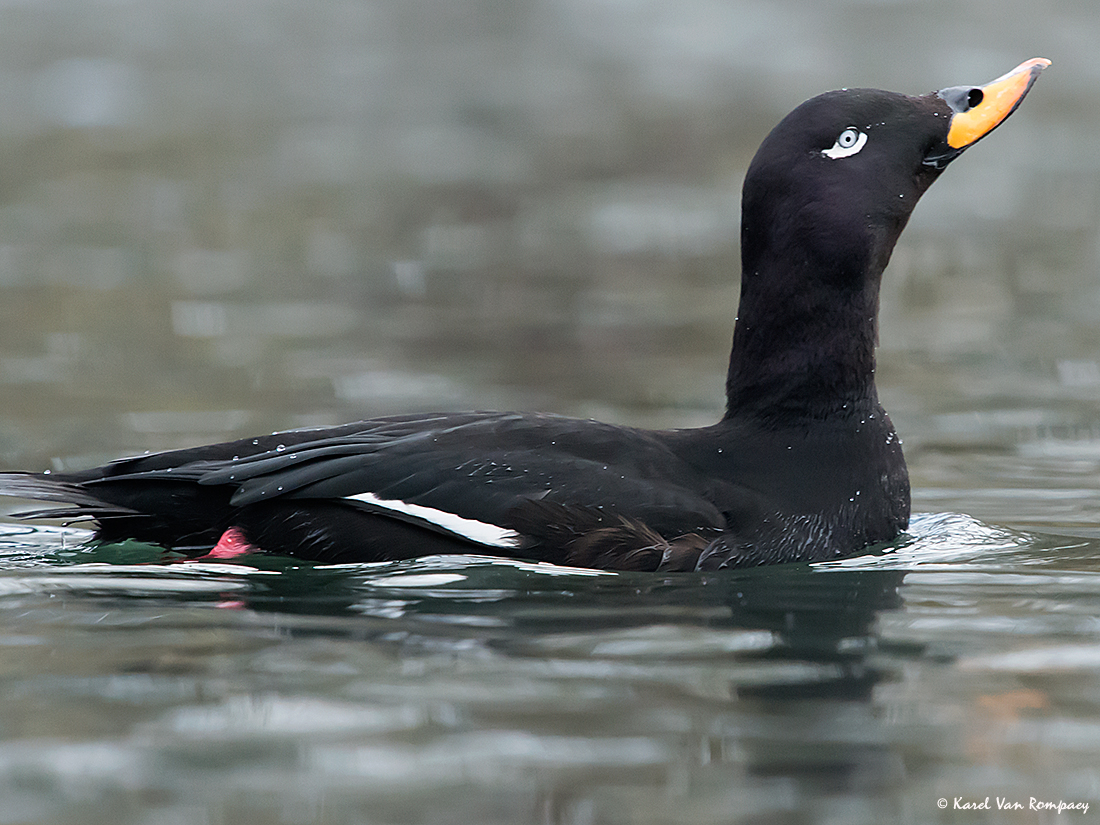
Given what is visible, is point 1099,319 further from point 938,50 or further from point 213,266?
point 938,50

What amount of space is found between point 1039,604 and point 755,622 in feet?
2.90

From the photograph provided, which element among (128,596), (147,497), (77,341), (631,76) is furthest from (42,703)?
(631,76)

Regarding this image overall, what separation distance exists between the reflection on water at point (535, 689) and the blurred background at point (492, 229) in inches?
72.6

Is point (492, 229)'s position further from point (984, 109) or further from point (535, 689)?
point (535, 689)

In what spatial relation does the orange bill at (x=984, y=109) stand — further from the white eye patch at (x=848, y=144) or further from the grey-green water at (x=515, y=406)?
the grey-green water at (x=515, y=406)

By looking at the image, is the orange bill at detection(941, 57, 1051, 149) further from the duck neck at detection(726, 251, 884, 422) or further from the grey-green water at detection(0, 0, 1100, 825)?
the grey-green water at detection(0, 0, 1100, 825)

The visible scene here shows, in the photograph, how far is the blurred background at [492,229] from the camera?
8.57 meters

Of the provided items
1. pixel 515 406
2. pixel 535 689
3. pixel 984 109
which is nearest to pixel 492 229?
pixel 515 406

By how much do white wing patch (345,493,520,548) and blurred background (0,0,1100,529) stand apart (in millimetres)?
2253

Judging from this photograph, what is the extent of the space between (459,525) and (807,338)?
1.36m

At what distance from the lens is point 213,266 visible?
12359mm

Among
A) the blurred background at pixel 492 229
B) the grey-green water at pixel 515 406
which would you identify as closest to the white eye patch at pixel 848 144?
the grey-green water at pixel 515 406

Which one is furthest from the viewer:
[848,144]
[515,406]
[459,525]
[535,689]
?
[515,406]

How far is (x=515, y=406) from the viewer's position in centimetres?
859
